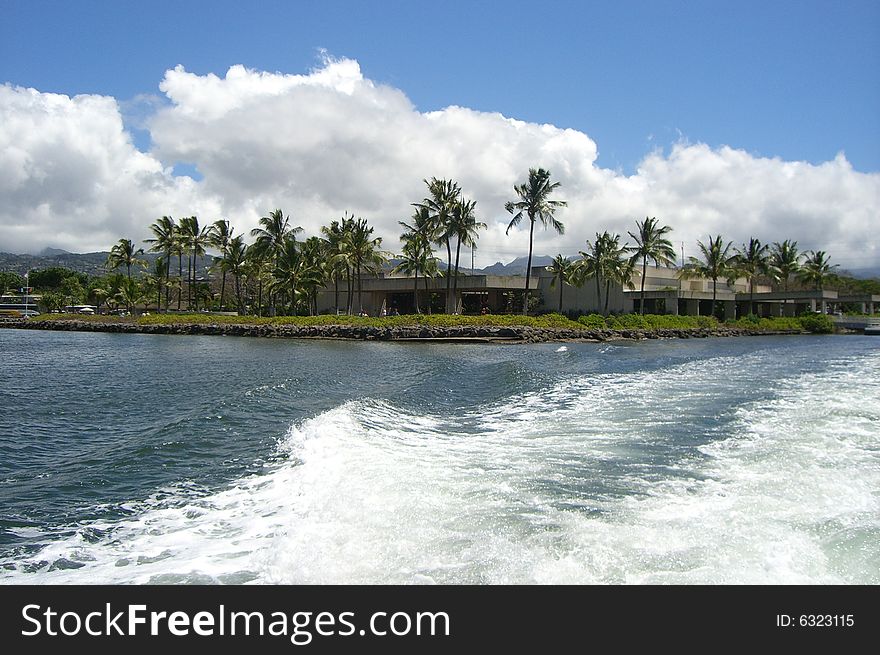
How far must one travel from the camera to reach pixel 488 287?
57719 mm

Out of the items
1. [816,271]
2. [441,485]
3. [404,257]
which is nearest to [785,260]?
[816,271]

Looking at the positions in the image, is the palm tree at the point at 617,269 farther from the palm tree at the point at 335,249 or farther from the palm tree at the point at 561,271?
the palm tree at the point at 335,249

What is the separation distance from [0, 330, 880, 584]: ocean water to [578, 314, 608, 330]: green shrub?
110 feet

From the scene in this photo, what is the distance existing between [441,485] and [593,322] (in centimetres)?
4548

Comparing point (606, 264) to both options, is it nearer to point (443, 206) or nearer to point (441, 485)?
point (443, 206)

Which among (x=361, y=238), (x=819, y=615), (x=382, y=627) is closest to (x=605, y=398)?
(x=819, y=615)

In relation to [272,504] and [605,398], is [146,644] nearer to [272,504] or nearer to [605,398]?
[272,504]

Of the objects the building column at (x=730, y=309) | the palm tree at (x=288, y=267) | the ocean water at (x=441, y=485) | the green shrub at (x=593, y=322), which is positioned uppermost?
the palm tree at (x=288, y=267)

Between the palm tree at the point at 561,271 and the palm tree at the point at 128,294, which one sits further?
the palm tree at the point at 128,294

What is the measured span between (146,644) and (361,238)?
161ft

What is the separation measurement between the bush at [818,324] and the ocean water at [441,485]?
50698 millimetres

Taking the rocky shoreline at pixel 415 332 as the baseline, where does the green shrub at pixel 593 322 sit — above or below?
above

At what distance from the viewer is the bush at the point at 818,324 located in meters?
61.3

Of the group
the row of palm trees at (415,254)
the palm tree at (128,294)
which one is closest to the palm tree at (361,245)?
the row of palm trees at (415,254)
